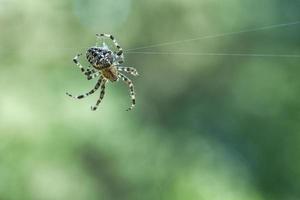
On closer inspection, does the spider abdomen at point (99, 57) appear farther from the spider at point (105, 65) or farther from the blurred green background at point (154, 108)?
the blurred green background at point (154, 108)

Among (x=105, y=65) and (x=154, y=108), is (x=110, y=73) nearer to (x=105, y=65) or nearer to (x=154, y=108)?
(x=105, y=65)

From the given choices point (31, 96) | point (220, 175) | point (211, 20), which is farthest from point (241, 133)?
point (31, 96)

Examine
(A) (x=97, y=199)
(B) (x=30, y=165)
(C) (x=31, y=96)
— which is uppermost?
(C) (x=31, y=96)

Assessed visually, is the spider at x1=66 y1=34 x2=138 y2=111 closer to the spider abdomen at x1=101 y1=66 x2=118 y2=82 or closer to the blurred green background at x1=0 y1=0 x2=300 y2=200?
the spider abdomen at x1=101 y1=66 x2=118 y2=82

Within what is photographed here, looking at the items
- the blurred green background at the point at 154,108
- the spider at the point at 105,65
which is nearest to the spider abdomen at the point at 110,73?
the spider at the point at 105,65

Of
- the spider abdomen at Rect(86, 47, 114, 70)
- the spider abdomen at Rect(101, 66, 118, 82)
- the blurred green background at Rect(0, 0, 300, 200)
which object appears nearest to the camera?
the spider abdomen at Rect(86, 47, 114, 70)

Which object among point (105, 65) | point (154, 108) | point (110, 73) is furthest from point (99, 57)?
point (154, 108)

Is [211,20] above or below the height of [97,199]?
above

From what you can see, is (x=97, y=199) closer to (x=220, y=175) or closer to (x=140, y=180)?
(x=140, y=180)

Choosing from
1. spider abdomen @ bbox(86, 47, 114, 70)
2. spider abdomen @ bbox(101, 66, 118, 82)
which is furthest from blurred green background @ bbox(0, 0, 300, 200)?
spider abdomen @ bbox(86, 47, 114, 70)
